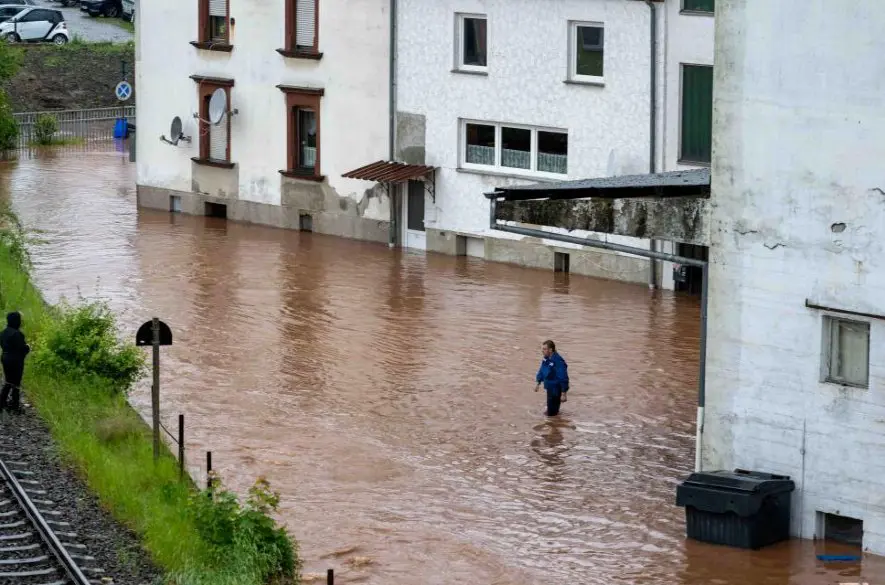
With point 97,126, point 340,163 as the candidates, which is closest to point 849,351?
point 340,163

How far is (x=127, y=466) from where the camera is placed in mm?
19234

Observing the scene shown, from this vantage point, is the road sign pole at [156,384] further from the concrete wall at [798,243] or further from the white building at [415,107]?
the white building at [415,107]

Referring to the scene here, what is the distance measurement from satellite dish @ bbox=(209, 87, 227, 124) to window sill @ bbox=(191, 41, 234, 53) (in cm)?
86

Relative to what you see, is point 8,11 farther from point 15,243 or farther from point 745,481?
point 745,481

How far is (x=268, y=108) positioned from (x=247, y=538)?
24174 millimetres

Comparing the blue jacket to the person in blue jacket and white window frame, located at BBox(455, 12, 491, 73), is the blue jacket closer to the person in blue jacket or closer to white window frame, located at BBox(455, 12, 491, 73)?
the person in blue jacket

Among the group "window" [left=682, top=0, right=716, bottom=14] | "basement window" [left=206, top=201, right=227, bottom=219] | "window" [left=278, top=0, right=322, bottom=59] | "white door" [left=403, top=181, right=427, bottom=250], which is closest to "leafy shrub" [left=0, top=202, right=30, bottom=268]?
"basement window" [left=206, top=201, right=227, bottom=219]

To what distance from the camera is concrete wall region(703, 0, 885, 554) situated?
1705 cm

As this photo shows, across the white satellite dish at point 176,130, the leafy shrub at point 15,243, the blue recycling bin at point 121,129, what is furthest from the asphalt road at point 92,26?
the leafy shrub at point 15,243

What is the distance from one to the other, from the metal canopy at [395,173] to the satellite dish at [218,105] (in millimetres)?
4372

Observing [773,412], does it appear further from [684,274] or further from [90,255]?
[90,255]

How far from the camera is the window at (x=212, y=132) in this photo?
40.3 meters

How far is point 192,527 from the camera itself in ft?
55.0

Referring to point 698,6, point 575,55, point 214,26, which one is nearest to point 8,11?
point 214,26
